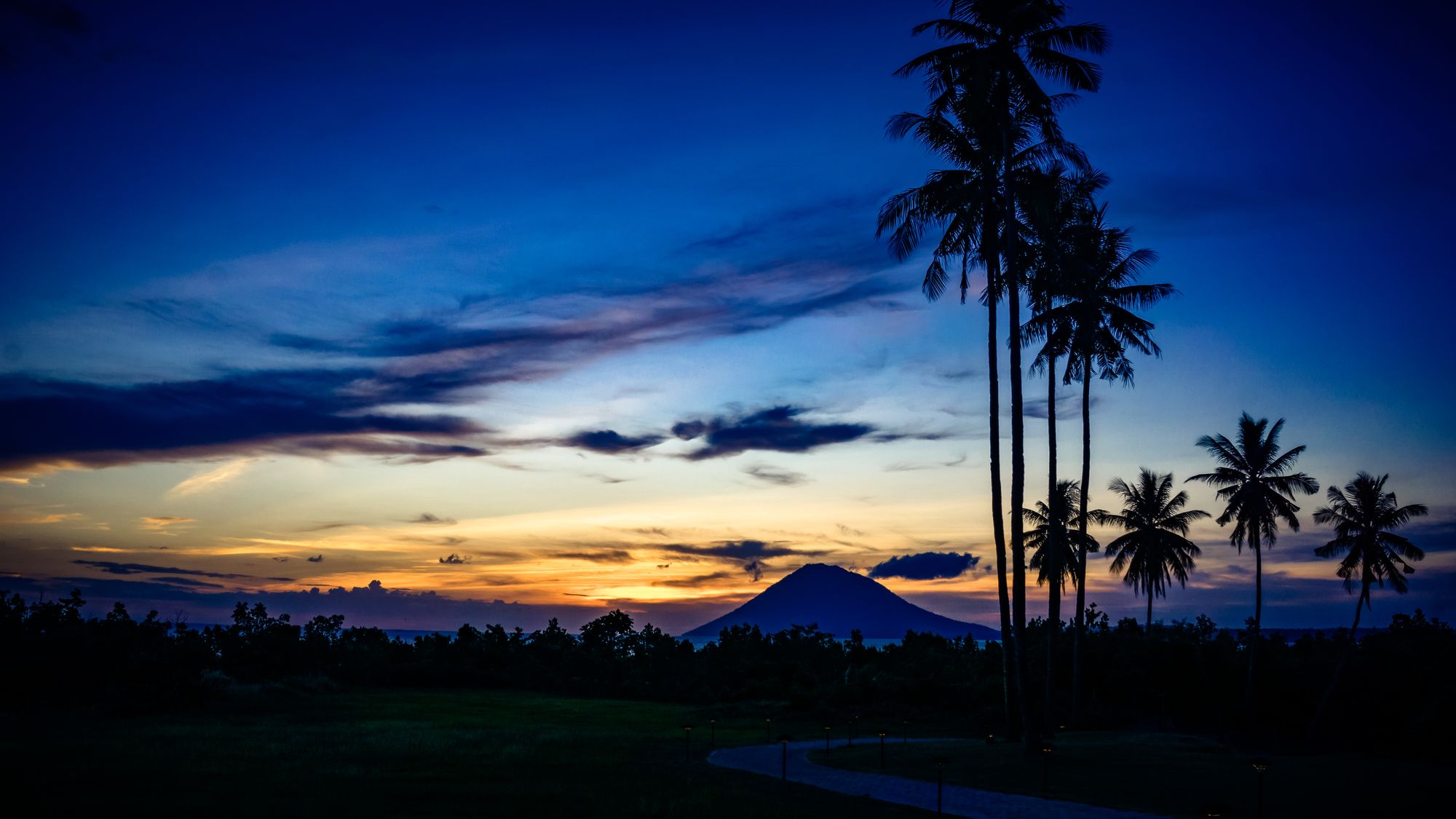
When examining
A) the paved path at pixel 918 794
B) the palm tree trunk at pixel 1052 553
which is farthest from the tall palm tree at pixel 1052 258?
the paved path at pixel 918 794

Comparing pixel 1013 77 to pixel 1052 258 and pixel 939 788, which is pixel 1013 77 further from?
pixel 939 788

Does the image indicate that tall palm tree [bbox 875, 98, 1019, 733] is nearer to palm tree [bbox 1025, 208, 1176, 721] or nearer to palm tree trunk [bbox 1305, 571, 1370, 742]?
palm tree [bbox 1025, 208, 1176, 721]

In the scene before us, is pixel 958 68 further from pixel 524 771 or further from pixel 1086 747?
pixel 524 771

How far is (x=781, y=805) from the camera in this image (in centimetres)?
1886

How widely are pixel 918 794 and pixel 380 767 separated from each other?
13.6 meters

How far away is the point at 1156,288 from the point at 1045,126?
11421 millimetres

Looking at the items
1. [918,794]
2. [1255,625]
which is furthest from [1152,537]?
[918,794]

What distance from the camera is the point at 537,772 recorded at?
81.3 feet

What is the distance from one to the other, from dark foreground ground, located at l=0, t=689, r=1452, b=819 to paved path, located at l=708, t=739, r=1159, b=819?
0.79m

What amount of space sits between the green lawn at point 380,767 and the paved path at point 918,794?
1077mm

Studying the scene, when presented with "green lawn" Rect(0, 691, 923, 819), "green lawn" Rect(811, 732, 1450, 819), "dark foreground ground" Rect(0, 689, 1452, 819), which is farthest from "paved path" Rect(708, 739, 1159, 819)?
"green lawn" Rect(0, 691, 923, 819)

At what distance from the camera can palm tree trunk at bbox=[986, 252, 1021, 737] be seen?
29141mm

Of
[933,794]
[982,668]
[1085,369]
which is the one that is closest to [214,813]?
[933,794]

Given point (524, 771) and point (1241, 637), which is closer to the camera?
point (524, 771)
